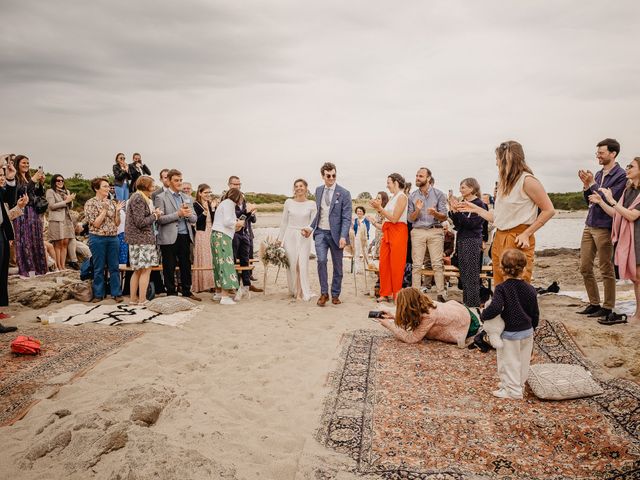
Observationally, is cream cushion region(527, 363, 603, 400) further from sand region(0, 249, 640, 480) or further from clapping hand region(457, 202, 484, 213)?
clapping hand region(457, 202, 484, 213)

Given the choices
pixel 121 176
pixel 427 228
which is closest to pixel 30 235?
pixel 121 176

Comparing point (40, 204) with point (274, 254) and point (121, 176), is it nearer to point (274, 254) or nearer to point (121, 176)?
point (121, 176)

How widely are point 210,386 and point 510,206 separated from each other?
3.61 meters

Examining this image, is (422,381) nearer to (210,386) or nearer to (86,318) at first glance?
(210,386)

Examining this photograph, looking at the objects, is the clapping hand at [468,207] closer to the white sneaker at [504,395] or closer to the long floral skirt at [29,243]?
the white sneaker at [504,395]

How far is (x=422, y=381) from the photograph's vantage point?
3.88 m

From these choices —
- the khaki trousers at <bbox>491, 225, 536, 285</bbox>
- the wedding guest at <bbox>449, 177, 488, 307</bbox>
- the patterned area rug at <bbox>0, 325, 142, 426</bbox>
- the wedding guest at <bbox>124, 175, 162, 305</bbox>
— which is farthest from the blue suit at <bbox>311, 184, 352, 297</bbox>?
the patterned area rug at <bbox>0, 325, 142, 426</bbox>

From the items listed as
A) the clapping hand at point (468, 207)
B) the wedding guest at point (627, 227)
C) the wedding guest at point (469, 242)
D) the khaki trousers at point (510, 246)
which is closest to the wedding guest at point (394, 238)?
the wedding guest at point (469, 242)

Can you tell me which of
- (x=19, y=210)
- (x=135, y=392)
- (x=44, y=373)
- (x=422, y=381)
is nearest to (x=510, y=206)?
(x=422, y=381)

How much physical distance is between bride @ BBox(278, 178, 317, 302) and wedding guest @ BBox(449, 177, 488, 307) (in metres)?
2.61

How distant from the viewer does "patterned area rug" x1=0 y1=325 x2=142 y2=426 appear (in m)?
3.48

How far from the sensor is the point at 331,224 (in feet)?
23.7

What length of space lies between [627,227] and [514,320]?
10.2 feet

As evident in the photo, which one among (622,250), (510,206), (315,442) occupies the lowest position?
(315,442)
